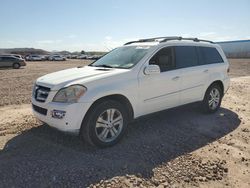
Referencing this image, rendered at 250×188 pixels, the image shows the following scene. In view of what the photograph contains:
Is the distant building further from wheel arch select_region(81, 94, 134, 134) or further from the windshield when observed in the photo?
wheel arch select_region(81, 94, 134, 134)

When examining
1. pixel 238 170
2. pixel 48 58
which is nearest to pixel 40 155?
pixel 238 170

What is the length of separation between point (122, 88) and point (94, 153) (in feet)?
3.92

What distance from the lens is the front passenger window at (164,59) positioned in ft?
17.3

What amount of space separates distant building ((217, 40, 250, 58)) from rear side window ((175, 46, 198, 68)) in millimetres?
59772

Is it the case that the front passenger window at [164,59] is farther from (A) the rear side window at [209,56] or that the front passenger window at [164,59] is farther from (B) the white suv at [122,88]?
(A) the rear side window at [209,56]

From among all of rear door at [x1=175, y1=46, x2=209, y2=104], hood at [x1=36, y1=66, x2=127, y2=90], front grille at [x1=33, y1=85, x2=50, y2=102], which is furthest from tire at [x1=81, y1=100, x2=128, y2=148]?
rear door at [x1=175, y1=46, x2=209, y2=104]

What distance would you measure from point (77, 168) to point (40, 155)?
Result: 0.77 meters

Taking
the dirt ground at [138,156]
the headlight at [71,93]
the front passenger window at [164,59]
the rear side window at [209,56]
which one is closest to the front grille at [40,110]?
the headlight at [71,93]

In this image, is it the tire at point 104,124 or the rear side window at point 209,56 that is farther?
the rear side window at point 209,56

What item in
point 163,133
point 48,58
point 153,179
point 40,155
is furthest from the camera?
point 48,58

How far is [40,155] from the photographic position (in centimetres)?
427

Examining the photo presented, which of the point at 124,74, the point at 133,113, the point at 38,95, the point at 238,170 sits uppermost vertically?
the point at 124,74

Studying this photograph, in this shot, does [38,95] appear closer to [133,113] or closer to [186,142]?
[133,113]

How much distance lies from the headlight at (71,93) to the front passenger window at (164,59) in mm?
1637
